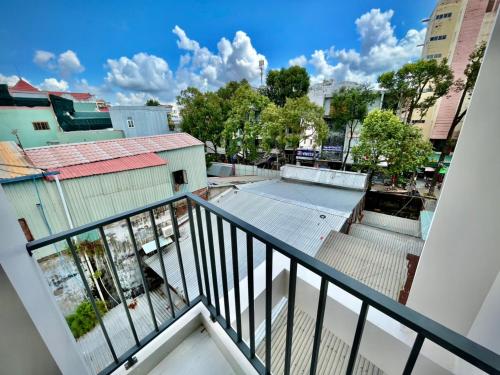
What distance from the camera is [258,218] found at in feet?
18.8

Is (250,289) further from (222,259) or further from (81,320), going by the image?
(81,320)

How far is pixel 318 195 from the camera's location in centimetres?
759

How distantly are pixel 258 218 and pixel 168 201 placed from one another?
4.76 m

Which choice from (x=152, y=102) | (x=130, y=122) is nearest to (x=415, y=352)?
(x=130, y=122)

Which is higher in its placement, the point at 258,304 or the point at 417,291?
the point at 417,291

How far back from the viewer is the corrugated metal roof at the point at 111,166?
4493 mm

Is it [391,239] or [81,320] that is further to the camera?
[391,239]

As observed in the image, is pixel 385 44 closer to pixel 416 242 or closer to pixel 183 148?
pixel 416 242

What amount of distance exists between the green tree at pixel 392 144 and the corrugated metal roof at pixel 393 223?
75.5 inches

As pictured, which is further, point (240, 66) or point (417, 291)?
point (240, 66)

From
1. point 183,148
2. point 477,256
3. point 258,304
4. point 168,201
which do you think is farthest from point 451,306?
point 183,148

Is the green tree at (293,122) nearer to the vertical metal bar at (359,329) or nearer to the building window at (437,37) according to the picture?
the building window at (437,37)

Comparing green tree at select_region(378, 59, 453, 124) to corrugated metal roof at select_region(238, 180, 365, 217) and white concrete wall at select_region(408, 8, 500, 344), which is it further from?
white concrete wall at select_region(408, 8, 500, 344)

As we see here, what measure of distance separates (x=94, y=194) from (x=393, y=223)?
375 inches
